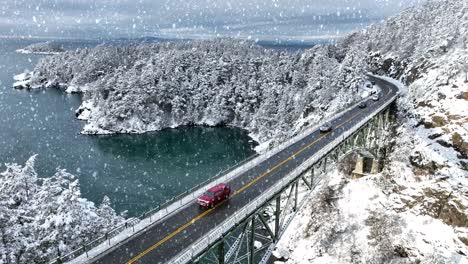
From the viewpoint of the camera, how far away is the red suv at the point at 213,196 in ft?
92.3

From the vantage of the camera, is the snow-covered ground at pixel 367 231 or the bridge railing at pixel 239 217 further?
the snow-covered ground at pixel 367 231

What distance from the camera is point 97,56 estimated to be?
6969 inches

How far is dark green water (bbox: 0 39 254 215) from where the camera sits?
6375 centimetres

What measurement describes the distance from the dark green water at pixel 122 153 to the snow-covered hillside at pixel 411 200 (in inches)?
1029

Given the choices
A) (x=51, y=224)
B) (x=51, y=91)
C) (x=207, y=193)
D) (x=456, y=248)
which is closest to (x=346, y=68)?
(x=456, y=248)

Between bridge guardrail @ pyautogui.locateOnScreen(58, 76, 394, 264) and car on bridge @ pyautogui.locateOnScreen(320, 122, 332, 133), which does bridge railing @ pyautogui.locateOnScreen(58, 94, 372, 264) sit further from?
car on bridge @ pyautogui.locateOnScreen(320, 122, 332, 133)

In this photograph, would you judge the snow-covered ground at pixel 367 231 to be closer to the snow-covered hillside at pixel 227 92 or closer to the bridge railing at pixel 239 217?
the bridge railing at pixel 239 217

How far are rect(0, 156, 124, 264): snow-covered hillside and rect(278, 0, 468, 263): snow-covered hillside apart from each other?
22664mm

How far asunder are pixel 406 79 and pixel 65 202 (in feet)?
236

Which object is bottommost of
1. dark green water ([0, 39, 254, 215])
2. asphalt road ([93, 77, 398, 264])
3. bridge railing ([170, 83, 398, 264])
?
dark green water ([0, 39, 254, 215])

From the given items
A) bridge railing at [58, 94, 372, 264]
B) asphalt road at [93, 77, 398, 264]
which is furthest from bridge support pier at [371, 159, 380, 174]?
bridge railing at [58, 94, 372, 264]

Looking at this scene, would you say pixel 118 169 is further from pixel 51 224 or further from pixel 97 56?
pixel 97 56

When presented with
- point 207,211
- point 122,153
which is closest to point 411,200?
point 207,211

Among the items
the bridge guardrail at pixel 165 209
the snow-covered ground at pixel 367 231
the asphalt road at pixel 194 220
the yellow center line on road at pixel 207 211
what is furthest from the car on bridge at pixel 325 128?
the bridge guardrail at pixel 165 209
